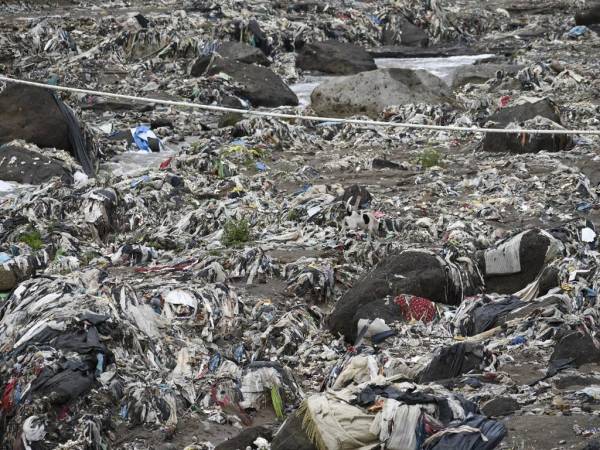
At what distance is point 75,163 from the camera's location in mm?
11469

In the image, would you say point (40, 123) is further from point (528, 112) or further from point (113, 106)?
point (528, 112)

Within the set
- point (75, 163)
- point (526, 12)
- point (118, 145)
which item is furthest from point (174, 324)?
point (526, 12)

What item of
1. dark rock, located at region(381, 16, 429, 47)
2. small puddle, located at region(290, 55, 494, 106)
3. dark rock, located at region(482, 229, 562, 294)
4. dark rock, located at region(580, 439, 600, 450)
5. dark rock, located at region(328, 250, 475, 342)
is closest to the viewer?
dark rock, located at region(580, 439, 600, 450)

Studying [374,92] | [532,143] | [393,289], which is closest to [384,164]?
[532,143]

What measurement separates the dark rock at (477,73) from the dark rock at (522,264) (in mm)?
8668

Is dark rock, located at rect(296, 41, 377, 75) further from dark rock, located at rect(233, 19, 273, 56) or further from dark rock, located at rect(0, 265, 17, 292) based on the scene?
dark rock, located at rect(0, 265, 17, 292)

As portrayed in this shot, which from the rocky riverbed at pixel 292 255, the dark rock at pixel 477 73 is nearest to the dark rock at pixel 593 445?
the rocky riverbed at pixel 292 255

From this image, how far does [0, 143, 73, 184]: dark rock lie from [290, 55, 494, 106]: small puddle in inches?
241

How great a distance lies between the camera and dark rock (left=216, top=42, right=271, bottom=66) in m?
17.2

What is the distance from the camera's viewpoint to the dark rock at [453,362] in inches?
222

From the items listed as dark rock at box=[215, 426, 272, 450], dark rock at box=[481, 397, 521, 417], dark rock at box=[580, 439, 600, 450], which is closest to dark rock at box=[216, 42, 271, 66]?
dark rock at box=[215, 426, 272, 450]

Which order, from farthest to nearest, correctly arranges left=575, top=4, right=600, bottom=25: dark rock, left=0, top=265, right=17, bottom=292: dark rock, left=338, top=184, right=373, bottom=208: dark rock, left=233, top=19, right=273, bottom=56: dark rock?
left=575, top=4, right=600, bottom=25: dark rock → left=233, top=19, right=273, bottom=56: dark rock → left=338, top=184, right=373, bottom=208: dark rock → left=0, top=265, right=17, bottom=292: dark rock

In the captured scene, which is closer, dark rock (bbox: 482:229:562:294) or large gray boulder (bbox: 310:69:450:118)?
dark rock (bbox: 482:229:562:294)

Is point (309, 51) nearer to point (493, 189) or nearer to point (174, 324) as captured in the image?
point (493, 189)
